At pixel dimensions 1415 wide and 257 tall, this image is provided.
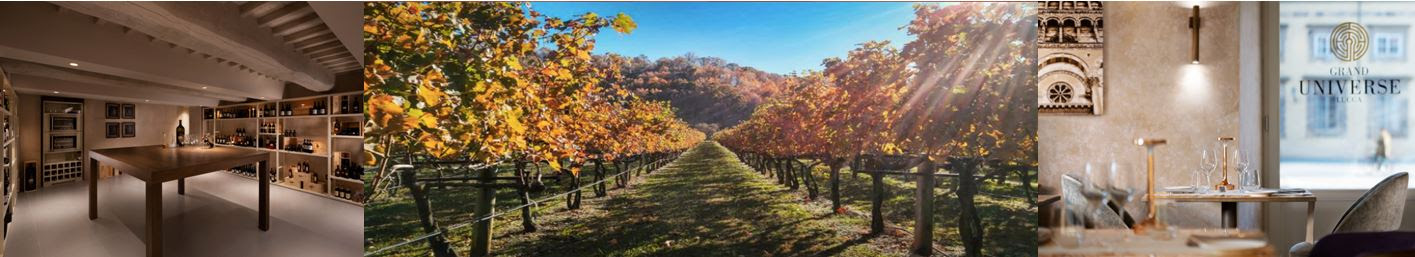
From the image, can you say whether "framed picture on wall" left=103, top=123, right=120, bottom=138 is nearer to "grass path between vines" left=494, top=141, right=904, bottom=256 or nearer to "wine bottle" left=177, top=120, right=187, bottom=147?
"wine bottle" left=177, top=120, right=187, bottom=147

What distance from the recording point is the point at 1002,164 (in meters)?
2.23

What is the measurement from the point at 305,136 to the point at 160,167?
1402 mm

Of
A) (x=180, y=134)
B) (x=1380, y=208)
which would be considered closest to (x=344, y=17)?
(x=180, y=134)

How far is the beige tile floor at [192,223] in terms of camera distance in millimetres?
3211

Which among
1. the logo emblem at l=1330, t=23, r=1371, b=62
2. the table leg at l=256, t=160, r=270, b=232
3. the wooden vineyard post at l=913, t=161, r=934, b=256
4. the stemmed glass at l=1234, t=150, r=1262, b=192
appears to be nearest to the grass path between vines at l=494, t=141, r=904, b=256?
the wooden vineyard post at l=913, t=161, r=934, b=256

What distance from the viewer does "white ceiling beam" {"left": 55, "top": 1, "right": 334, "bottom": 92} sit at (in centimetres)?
218

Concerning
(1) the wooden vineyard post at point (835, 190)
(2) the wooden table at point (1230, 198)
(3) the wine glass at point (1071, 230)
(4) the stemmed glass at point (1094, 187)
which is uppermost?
(4) the stemmed glass at point (1094, 187)

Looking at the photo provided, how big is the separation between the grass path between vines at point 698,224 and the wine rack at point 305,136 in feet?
8.70

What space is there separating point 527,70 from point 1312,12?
461cm

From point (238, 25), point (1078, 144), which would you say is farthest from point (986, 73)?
point (238, 25)

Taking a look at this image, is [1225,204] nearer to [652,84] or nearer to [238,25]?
[652,84]

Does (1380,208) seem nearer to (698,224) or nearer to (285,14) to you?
(698,224)

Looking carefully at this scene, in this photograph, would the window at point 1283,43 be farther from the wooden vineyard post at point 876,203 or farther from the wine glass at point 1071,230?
the wine glass at point 1071,230

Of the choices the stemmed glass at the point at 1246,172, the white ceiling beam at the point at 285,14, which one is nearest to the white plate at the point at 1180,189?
the stemmed glass at the point at 1246,172
